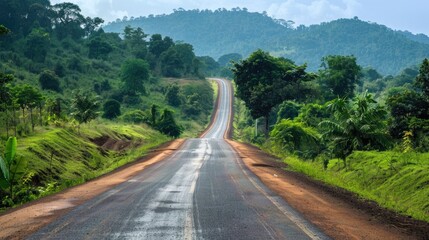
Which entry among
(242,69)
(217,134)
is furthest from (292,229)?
(217,134)

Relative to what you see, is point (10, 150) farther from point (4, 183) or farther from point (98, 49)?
point (98, 49)

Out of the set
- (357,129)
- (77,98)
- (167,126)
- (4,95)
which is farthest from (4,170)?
(167,126)

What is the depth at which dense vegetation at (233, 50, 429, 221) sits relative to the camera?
14805 mm

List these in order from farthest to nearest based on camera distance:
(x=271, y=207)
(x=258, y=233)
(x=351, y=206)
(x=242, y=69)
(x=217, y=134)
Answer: (x=217, y=134) → (x=242, y=69) → (x=351, y=206) → (x=271, y=207) → (x=258, y=233)

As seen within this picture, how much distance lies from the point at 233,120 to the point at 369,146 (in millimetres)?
76924

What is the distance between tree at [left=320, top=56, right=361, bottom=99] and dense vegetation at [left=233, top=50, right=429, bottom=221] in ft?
40.7

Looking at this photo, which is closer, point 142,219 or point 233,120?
point 142,219

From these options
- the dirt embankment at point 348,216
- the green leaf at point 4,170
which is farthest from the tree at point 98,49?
the dirt embankment at point 348,216

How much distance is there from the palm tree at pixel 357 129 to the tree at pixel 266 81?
106ft

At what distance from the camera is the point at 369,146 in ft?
74.8

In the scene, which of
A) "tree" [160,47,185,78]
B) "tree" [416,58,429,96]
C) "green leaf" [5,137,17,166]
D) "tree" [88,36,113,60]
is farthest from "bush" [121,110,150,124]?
"tree" [160,47,185,78]

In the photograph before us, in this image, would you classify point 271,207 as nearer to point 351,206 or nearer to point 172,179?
point 351,206

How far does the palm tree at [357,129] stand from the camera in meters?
22.5

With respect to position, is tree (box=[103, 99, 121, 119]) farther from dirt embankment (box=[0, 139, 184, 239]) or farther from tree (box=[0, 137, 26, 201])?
dirt embankment (box=[0, 139, 184, 239])
